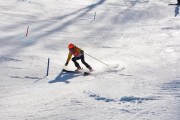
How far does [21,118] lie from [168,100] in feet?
14.3

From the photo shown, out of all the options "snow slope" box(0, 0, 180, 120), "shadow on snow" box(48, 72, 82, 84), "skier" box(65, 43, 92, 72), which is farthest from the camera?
"skier" box(65, 43, 92, 72)

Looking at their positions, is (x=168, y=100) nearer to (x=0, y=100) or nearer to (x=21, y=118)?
(x=21, y=118)

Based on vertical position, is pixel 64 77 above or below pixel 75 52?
below

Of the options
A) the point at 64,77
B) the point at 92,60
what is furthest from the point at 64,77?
the point at 92,60

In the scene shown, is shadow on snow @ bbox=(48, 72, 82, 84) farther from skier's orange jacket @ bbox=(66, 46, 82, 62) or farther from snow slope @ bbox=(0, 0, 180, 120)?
skier's orange jacket @ bbox=(66, 46, 82, 62)

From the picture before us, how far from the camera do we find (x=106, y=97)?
1195 cm

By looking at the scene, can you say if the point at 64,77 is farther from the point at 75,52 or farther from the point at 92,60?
the point at 92,60

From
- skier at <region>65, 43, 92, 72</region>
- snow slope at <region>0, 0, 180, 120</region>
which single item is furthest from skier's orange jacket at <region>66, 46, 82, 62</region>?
snow slope at <region>0, 0, 180, 120</region>

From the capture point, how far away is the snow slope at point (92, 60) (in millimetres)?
11112

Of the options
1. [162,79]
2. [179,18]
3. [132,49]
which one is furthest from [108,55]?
[179,18]

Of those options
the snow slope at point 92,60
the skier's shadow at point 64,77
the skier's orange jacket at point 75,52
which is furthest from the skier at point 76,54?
the snow slope at point 92,60

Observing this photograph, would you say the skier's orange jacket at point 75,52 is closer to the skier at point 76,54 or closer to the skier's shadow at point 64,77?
the skier at point 76,54

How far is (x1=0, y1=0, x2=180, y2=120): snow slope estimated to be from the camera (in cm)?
1111

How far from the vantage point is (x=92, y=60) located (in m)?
18.2
